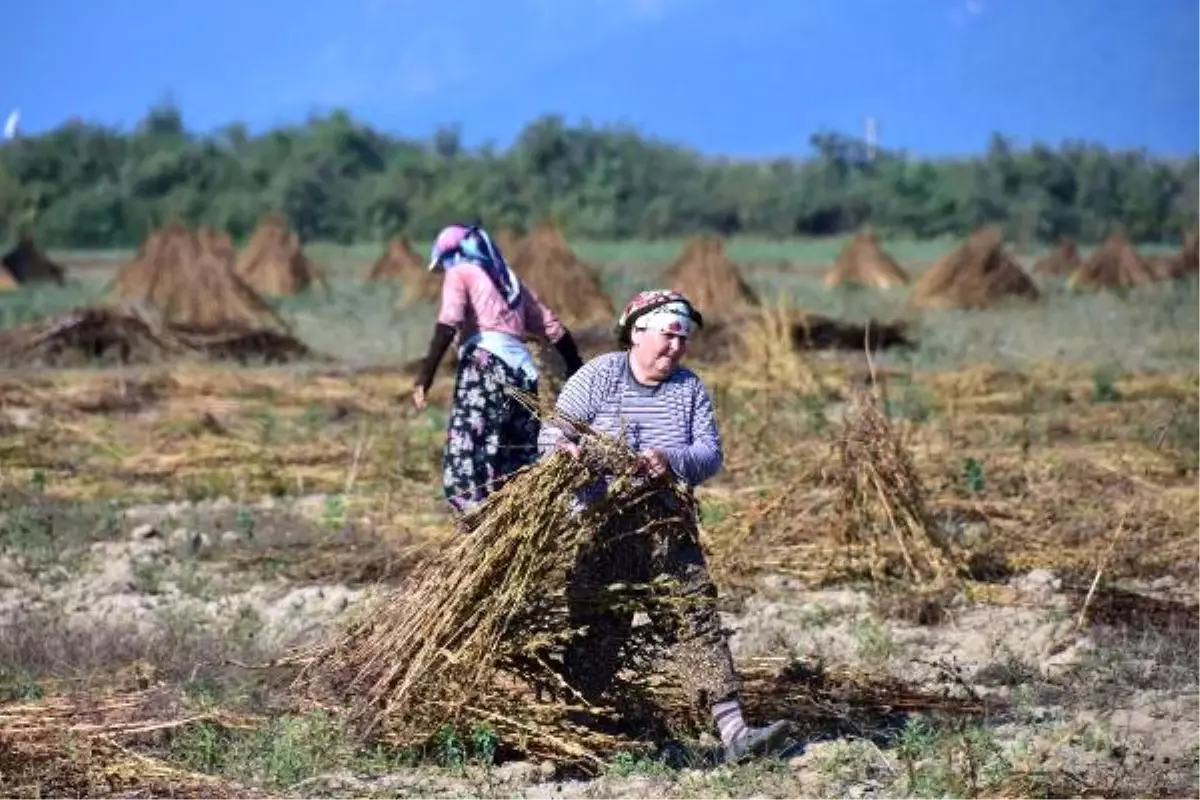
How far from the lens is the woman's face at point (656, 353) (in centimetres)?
558

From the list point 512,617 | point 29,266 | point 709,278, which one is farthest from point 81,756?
point 29,266

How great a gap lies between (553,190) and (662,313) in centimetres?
4835

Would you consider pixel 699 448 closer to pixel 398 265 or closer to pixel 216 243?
pixel 216 243

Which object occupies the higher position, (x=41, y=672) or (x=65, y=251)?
(x=65, y=251)

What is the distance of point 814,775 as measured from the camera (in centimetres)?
550

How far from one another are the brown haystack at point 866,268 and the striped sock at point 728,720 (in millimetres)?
22775

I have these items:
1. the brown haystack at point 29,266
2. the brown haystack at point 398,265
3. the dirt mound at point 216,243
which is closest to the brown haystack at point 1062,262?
the brown haystack at point 398,265

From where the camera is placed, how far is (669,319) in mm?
5566

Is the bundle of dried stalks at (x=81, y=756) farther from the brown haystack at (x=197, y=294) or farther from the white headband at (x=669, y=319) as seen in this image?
the brown haystack at (x=197, y=294)

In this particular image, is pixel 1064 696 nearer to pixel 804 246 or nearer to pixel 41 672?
pixel 41 672

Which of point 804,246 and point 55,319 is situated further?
point 804,246

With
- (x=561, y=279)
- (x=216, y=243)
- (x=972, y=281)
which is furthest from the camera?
(x=216, y=243)

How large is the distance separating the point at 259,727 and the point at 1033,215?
1797 inches

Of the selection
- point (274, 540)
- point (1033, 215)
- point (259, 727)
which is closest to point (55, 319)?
point (274, 540)
